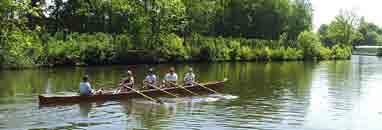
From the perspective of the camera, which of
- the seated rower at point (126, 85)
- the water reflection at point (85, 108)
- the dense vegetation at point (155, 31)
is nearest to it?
the water reflection at point (85, 108)

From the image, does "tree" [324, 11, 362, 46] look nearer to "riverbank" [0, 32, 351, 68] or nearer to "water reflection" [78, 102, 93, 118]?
"riverbank" [0, 32, 351, 68]

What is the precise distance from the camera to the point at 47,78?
152ft

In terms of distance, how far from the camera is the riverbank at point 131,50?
61000mm

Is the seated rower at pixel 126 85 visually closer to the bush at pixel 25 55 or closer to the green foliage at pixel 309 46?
the bush at pixel 25 55

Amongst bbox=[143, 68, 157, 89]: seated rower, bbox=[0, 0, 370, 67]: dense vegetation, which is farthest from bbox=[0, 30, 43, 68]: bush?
bbox=[143, 68, 157, 89]: seated rower

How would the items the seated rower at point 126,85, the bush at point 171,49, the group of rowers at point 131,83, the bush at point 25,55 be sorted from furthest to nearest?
the bush at point 171,49 → the bush at point 25,55 → the seated rower at point 126,85 → the group of rowers at point 131,83

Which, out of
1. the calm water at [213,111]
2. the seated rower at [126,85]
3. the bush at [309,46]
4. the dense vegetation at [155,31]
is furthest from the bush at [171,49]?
the seated rower at [126,85]

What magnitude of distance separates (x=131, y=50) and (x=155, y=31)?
16.0 ft

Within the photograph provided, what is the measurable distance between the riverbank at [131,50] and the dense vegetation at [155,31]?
0.11m

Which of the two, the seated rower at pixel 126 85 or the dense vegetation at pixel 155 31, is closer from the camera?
the seated rower at pixel 126 85

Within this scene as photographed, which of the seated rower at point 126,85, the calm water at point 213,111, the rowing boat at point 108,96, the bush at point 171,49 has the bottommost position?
the calm water at point 213,111

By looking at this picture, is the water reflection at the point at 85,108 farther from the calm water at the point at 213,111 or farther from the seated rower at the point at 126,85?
the seated rower at the point at 126,85

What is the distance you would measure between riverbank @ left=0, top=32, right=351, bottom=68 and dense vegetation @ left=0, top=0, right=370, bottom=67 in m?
0.11

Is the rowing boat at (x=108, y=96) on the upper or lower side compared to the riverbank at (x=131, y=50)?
lower
